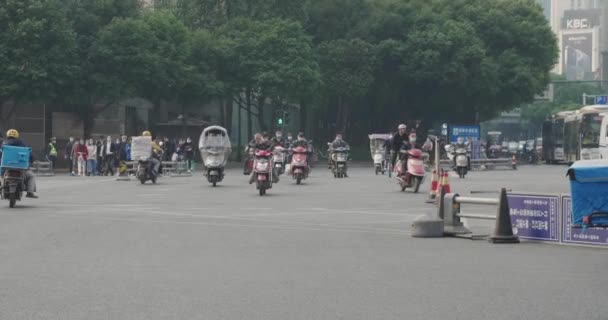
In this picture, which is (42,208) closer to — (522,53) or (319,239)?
(319,239)

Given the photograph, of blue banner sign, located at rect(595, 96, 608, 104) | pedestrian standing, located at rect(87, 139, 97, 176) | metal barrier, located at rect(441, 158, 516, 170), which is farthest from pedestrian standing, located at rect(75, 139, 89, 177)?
blue banner sign, located at rect(595, 96, 608, 104)

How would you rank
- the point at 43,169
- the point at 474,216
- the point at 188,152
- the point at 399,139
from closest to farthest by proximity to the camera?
the point at 474,216 < the point at 399,139 < the point at 43,169 < the point at 188,152

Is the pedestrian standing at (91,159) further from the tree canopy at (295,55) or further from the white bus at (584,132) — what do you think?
the white bus at (584,132)

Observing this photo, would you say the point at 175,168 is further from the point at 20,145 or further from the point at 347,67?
the point at 20,145

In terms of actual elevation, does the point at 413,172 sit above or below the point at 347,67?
below

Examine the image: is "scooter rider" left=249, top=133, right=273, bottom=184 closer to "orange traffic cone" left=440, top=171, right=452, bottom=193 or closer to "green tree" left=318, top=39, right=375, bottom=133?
"orange traffic cone" left=440, top=171, right=452, bottom=193

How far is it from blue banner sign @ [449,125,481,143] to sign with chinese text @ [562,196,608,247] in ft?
159

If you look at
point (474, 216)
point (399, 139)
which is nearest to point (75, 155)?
point (399, 139)

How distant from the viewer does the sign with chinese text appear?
1478 centimetres

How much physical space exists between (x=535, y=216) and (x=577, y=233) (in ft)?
2.45

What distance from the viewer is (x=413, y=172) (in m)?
29.8

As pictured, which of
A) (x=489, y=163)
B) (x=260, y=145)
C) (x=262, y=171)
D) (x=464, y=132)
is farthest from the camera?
(x=464, y=132)

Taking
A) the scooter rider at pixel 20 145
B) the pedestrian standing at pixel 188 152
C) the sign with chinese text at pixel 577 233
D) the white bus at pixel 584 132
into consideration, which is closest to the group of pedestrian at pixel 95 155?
the pedestrian standing at pixel 188 152

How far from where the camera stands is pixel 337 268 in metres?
12.1
